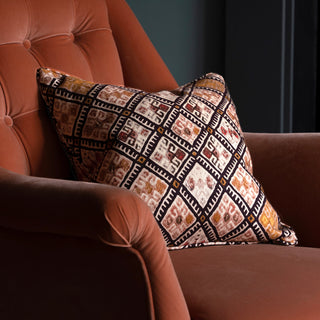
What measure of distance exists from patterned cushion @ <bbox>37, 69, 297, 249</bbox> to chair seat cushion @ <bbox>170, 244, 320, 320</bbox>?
0.27ft

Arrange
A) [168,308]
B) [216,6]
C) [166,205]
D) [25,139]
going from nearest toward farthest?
[168,308]
[166,205]
[25,139]
[216,6]

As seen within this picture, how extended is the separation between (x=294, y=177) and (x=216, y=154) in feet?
0.81

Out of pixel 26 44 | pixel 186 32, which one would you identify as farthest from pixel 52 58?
pixel 186 32

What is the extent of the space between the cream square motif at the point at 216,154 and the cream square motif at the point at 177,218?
4.4 inches

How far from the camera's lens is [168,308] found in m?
0.78

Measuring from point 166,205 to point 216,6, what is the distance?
160 cm

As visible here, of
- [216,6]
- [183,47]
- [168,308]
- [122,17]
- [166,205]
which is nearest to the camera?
[168,308]

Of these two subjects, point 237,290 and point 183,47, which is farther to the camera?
point 183,47

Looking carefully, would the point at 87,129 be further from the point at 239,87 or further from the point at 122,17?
the point at 239,87

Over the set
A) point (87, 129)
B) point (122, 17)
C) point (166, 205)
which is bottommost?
point (166, 205)

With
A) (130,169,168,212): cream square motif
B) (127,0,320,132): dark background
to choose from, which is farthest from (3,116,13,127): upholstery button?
(127,0,320,132): dark background

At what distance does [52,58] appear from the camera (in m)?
1.33

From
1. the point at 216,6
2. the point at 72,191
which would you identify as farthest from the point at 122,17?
the point at 216,6

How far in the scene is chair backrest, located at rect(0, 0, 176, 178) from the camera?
3.99 feet
